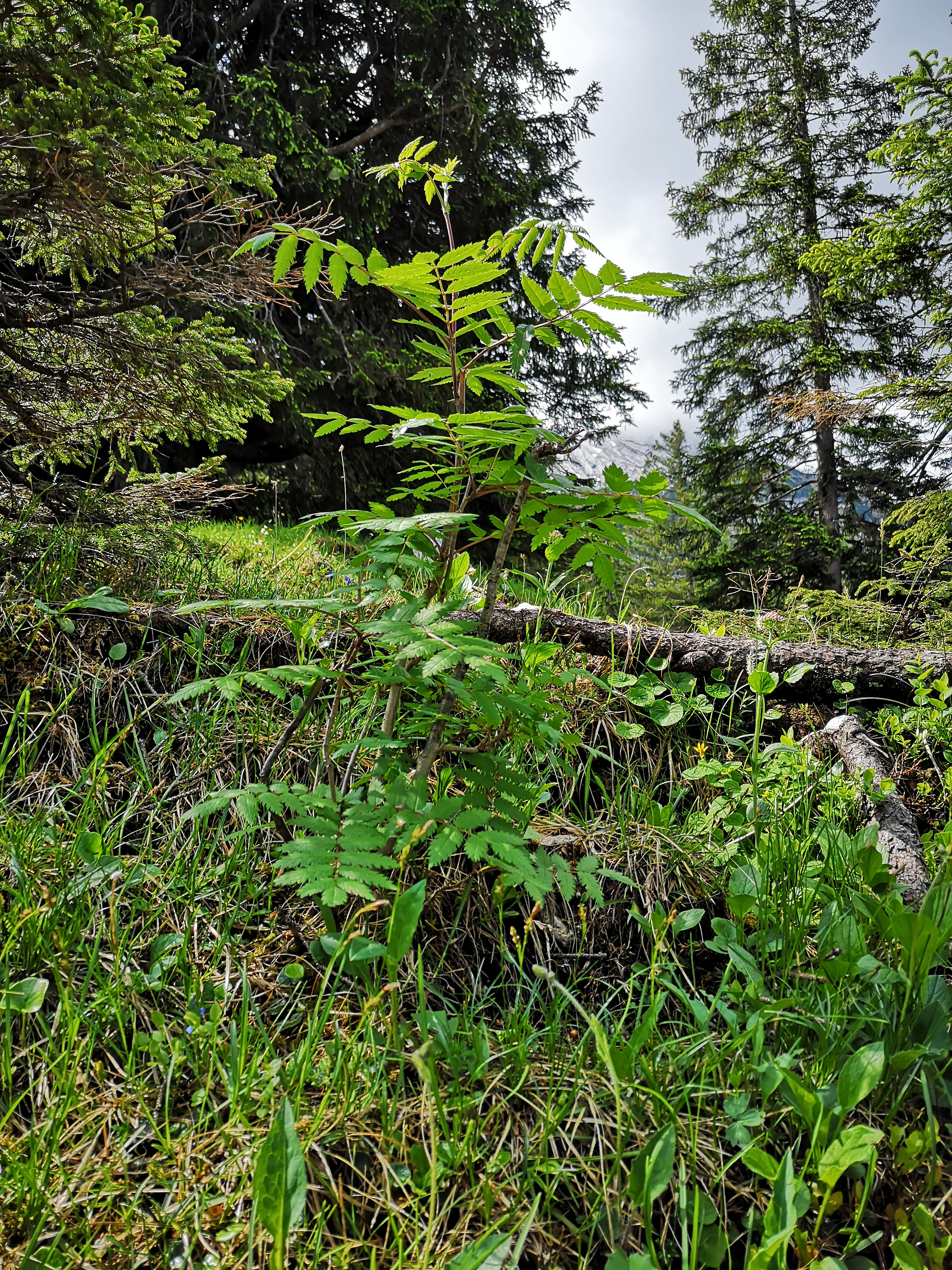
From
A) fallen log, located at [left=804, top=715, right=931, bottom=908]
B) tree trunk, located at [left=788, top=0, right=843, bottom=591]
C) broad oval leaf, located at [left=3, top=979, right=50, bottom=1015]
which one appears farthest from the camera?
tree trunk, located at [left=788, top=0, right=843, bottom=591]

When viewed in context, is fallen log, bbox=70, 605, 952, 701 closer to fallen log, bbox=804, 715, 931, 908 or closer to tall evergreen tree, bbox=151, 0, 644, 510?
fallen log, bbox=804, 715, 931, 908

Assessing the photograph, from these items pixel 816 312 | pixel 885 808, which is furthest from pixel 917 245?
pixel 885 808

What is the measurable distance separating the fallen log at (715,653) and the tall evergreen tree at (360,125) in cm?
560

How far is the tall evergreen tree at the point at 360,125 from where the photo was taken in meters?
7.01

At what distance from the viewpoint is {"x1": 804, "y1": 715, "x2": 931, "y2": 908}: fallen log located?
4.85ft

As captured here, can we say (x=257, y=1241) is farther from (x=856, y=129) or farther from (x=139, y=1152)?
(x=856, y=129)

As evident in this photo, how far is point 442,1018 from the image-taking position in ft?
3.57

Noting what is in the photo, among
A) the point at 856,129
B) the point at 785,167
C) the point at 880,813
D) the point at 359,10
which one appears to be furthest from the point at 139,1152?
the point at 856,129

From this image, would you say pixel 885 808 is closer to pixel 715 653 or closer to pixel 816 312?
pixel 715 653

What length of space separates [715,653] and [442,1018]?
4.80 ft

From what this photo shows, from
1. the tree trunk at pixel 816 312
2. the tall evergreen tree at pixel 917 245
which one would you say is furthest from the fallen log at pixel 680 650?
the tree trunk at pixel 816 312

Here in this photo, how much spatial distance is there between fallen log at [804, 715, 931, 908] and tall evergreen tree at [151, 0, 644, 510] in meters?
6.23

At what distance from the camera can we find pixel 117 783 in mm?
1621

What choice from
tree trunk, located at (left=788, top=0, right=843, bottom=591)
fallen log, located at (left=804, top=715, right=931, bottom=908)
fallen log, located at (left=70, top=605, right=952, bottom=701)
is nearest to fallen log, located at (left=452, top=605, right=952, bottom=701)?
fallen log, located at (left=70, top=605, right=952, bottom=701)
